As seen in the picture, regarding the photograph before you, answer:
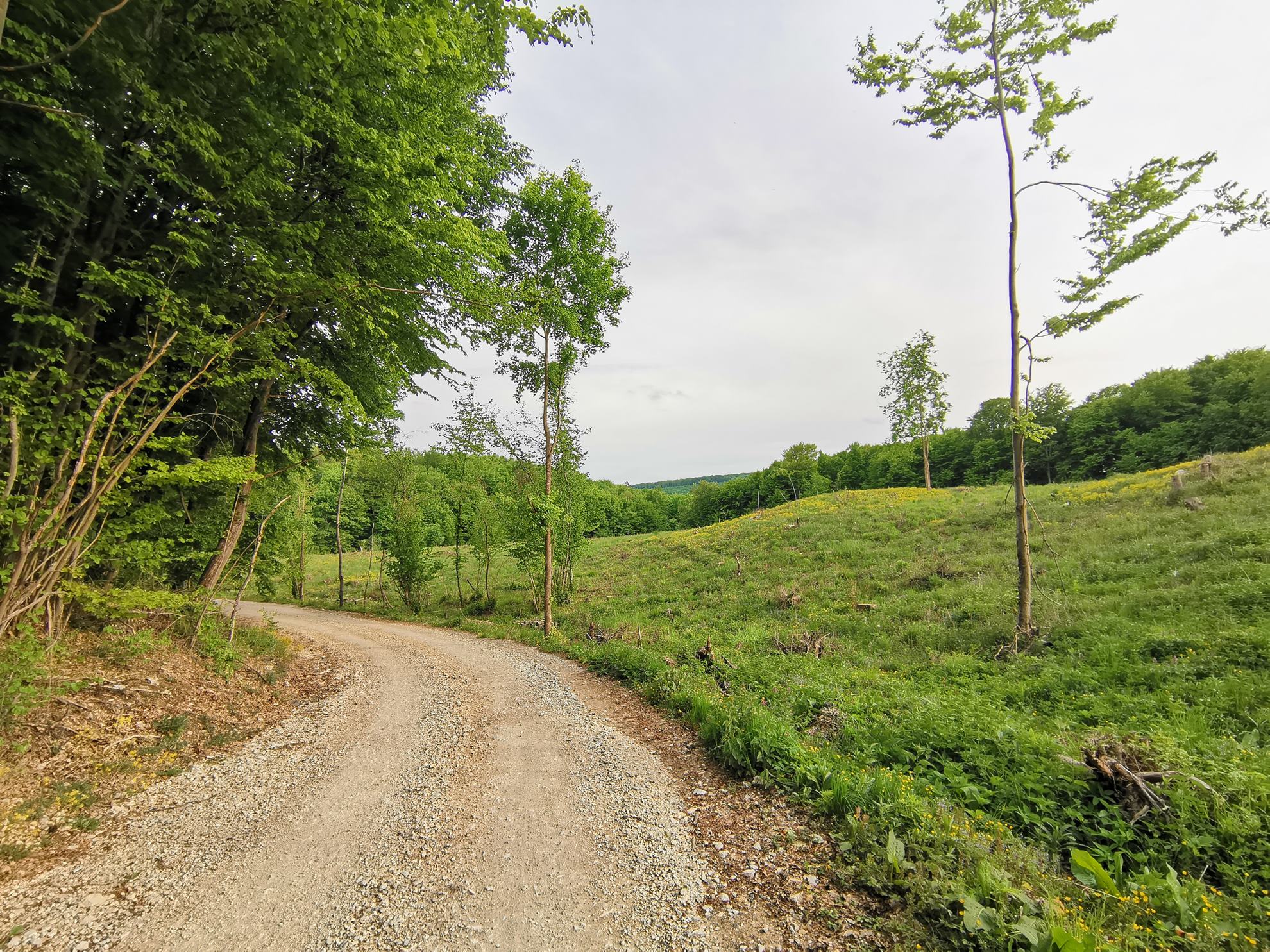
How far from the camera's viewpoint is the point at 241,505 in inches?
378

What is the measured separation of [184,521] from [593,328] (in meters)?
11.1

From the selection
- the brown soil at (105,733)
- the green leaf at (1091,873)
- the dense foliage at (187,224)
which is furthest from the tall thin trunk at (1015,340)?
the brown soil at (105,733)

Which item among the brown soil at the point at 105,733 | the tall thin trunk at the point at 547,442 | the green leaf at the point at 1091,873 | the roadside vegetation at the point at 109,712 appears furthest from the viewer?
the tall thin trunk at the point at 547,442

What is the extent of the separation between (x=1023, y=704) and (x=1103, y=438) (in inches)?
2466

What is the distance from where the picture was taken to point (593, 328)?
47.8 ft

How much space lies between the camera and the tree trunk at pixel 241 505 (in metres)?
9.37

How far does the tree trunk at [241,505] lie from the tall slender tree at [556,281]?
5.54 metres

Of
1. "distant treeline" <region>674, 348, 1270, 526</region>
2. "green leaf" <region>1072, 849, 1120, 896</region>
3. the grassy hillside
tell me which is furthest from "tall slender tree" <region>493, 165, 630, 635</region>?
"distant treeline" <region>674, 348, 1270, 526</region>

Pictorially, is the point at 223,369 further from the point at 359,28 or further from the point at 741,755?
the point at 741,755

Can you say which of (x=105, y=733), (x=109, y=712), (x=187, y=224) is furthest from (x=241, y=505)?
(x=187, y=224)

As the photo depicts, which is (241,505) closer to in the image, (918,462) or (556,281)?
(556,281)

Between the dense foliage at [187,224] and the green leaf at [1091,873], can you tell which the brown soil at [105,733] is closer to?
the dense foliage at [187,224]

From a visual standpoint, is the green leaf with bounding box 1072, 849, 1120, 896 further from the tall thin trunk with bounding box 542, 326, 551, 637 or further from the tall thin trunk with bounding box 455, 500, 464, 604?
the tall thin trunk with bounding box 455, 500, 464, 604

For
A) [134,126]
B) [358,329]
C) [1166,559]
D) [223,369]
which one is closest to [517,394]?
[358,329]
